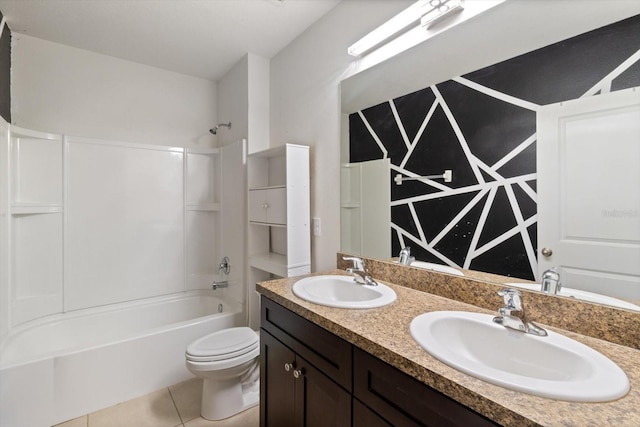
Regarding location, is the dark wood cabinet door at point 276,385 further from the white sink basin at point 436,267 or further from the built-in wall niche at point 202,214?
the built-in wall niche at point 202,214

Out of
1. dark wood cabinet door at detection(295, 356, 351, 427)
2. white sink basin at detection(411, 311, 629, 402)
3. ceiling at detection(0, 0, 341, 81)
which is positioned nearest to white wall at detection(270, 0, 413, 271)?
ceiling at detection(0, 0, 341, 81)

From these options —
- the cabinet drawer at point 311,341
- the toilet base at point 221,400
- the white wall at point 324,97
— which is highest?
the white wall at point 324,97

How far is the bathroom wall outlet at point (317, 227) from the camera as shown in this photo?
75.7 inches

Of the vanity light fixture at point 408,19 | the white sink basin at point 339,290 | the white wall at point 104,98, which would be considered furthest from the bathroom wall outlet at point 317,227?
the white wall at point 104,98

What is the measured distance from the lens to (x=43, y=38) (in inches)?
84.2

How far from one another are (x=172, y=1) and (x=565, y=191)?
87.8 inches

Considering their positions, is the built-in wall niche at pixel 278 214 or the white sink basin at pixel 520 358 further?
the built-in wall niche at pixel 278 214

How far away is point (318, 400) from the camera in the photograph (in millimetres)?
1029

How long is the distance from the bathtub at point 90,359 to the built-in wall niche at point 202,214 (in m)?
0.42

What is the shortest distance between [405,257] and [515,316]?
0.57 meters

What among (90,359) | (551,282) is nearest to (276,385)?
(551,282)

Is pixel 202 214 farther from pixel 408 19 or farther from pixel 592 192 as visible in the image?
pixel 592 192

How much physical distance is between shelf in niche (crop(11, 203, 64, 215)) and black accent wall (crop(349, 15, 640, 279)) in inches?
96.7

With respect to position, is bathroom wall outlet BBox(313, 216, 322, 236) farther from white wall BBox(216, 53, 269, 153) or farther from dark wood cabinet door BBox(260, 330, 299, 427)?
white wall BBox(216, 53, 269, 153)
